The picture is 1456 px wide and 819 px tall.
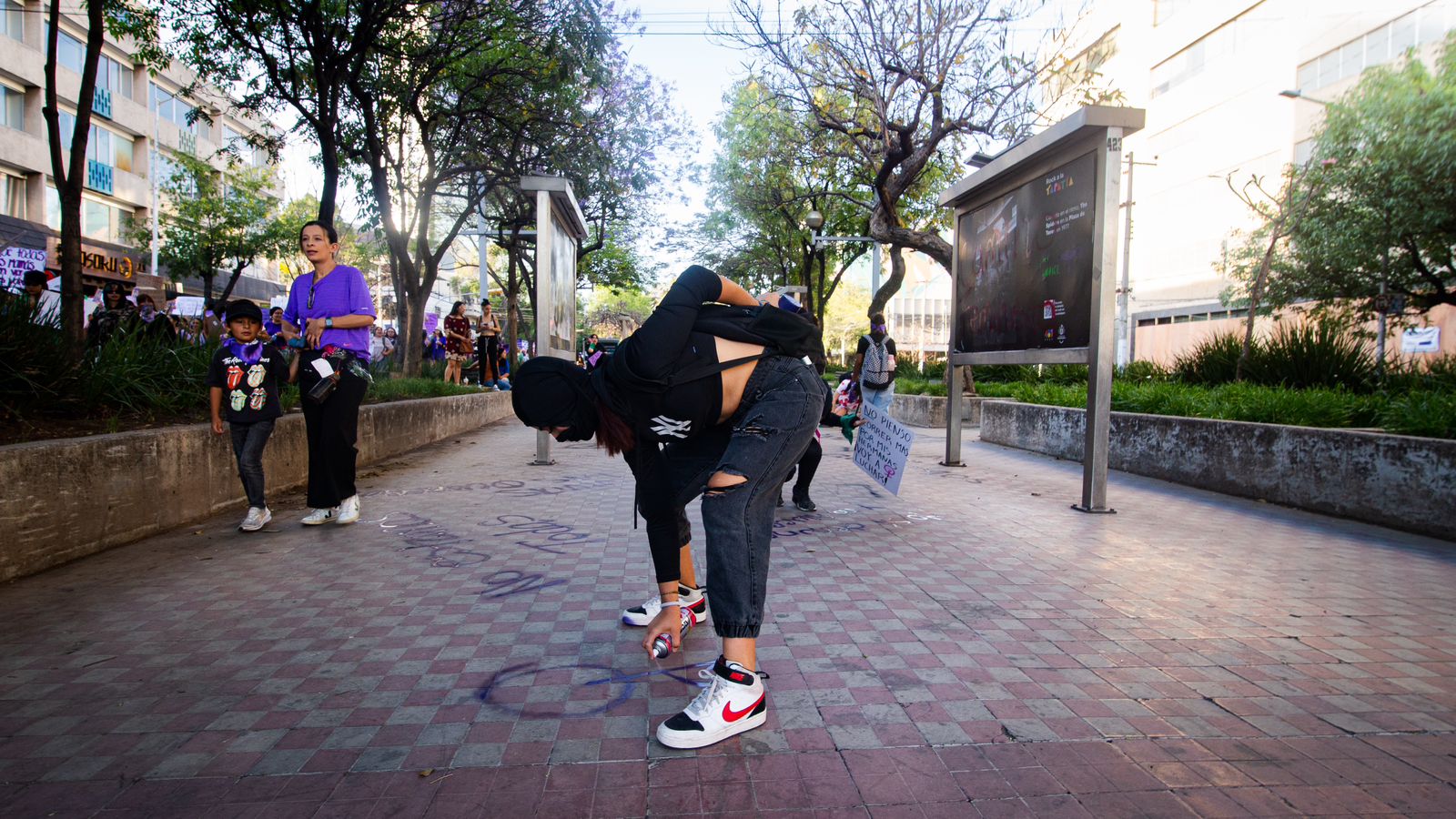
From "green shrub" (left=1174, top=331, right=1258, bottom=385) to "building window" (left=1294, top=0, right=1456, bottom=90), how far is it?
2147cm

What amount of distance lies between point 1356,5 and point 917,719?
131 feet

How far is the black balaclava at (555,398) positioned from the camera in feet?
8.14

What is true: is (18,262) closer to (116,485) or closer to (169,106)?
(116,485)

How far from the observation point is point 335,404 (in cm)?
516

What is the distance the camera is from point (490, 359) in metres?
19.1

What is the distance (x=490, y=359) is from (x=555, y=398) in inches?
686

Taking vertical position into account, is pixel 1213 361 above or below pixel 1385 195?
below

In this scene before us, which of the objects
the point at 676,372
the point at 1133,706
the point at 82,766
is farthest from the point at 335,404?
the point at 1133,706

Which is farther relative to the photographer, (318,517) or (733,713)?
(318,517)

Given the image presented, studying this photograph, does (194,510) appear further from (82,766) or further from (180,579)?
(82,766)

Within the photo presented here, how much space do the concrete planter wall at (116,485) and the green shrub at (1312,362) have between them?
1042 cm

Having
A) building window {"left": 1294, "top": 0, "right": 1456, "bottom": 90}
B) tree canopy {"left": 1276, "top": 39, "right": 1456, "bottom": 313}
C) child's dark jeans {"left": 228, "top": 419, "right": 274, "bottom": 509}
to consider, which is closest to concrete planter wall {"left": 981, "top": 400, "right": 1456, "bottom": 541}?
child's dark jeans {"left": 228, "top": 419, "right": 274, "bottom": 509}

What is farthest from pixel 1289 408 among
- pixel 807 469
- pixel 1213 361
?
pixel 807 469

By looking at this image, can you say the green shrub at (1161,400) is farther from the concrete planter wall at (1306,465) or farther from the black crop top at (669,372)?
the black crop top at (669,372)
